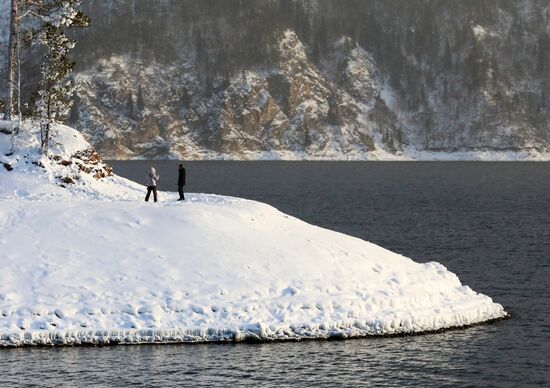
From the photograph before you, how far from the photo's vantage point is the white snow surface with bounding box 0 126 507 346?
36.2m

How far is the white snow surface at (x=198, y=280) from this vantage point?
3619 centimetres

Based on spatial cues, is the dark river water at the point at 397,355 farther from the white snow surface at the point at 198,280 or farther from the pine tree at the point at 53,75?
the pine tree at the point at 53,75

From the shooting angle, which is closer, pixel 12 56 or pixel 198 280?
pixel 198 280

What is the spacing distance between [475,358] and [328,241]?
12671 millimetres

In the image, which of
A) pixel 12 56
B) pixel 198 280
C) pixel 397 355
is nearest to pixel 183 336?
pixel 198 280

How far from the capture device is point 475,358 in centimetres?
3331

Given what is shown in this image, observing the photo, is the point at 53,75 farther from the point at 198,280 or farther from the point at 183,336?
the point at 183,336

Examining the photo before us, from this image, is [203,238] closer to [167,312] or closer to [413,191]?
[167,312]

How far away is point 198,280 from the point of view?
129 ft

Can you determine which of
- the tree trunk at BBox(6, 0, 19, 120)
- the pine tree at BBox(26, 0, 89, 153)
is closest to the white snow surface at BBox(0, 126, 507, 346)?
the pine tree at BBox(26, 0, 89, 153)

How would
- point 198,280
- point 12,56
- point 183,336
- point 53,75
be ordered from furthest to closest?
point 12,56 < point 53,75 < point 198,280 < point 183,336

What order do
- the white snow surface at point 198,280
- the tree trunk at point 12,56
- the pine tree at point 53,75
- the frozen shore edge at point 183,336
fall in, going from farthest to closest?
the tree trunk at point 12,56, the pine tree at point 53,75, the white snow surface at point 198,280, the frozen shore edge at point 183,336

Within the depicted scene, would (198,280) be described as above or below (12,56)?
below

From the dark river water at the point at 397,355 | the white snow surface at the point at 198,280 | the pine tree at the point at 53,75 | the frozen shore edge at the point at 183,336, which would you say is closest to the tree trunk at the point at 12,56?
the pine tree at the point at 53,75
